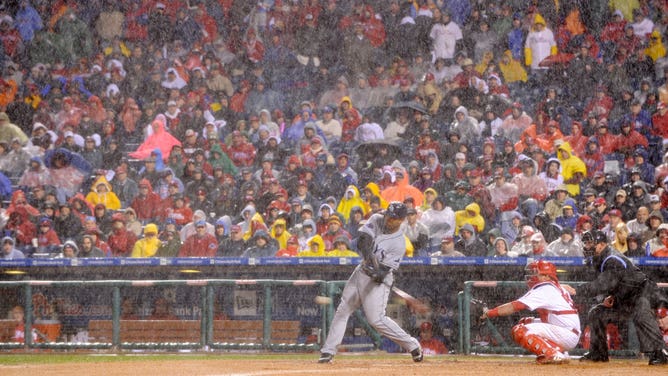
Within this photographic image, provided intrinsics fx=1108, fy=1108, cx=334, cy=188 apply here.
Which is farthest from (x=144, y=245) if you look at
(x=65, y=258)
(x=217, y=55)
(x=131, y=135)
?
(x=217, y=55)

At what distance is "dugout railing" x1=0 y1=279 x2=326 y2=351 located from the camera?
523 inches

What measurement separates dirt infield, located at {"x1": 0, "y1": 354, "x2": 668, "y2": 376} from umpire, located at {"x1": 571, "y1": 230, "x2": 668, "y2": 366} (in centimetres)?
26

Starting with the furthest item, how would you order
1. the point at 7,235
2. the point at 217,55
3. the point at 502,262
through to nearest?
the point at 217,55, the point at 7,235, the point at 502,262

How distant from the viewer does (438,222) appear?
14.8m

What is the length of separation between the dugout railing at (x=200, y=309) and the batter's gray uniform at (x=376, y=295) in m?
2.62

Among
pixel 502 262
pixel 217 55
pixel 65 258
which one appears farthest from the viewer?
pixel 217 55

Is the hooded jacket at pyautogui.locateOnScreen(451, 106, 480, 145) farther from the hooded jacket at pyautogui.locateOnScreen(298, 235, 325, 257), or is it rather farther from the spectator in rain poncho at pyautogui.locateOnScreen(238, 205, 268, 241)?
the hooded jacket at pyautogui.locateOnScreen(298, 235, 325, 257)

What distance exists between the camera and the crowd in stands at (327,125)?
49.4ft

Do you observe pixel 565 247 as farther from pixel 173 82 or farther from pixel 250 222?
pixel 173 82

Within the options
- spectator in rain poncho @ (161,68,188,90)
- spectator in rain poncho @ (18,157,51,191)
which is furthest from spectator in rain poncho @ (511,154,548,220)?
spectator in rain poncho @ (18,157,51,191)

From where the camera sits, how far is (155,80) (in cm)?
2030

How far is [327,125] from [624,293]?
870 cm

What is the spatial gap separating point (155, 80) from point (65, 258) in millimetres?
6530

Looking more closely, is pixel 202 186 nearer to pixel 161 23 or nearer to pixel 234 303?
pixel 234 303
